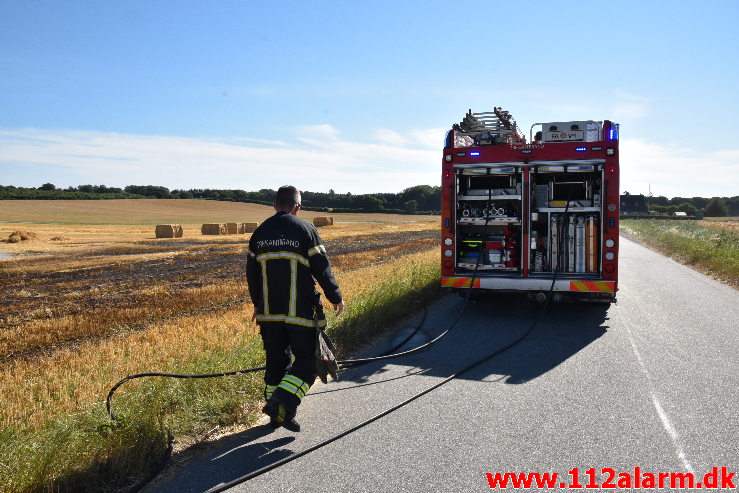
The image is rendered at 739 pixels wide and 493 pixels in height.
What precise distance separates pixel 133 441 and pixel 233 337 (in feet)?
13.6

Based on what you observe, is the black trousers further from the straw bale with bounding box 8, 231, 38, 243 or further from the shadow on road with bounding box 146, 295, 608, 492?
the straw bale with bounding box 8, 231, 38, 243

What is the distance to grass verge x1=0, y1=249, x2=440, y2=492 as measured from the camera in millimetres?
3881

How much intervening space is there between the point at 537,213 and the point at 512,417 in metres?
5.33

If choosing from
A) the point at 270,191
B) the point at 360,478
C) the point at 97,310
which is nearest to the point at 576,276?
the point at 360,478

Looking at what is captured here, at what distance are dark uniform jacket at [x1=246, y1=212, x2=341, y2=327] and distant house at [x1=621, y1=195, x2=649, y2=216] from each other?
305 feet

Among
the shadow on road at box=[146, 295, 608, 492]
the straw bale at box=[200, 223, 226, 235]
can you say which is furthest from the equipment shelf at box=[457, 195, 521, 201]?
the straw bale at box=[200, 223, 226, 235]

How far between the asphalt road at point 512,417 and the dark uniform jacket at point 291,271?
96 centimetres

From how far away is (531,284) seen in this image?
965cm

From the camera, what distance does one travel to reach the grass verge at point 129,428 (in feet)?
12.7

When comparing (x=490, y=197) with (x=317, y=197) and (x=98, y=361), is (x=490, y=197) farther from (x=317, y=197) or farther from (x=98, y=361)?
(x=317, y=197)

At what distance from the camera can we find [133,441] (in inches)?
171

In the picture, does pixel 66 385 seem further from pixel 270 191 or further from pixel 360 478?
pixel 270 191

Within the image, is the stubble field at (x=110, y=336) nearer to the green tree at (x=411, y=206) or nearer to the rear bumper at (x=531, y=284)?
the rear bumper at (x=531, y=284)

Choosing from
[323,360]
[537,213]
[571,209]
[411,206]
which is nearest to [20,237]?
[537,213]
